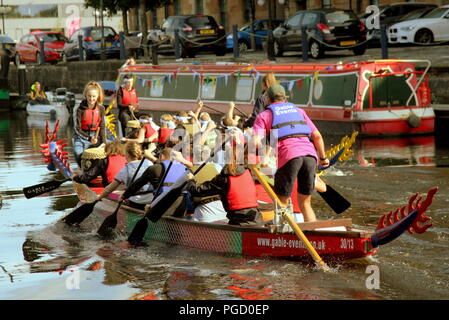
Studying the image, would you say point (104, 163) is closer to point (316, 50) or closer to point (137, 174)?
point (137, 174)

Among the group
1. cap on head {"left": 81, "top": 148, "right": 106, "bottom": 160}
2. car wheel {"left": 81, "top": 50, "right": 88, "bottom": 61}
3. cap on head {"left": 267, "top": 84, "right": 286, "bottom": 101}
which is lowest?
cap on head {"left": 81, "top": 148, "right": 106, "bottom": 160}

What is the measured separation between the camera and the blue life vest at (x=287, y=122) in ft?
32.7

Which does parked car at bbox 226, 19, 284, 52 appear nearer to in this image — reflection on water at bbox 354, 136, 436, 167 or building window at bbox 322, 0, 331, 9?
building window at bbox 322, 0, 331, 9

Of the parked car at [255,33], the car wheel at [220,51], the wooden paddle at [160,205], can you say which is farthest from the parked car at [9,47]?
the wooden paddle at [160,205]

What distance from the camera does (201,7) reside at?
182 ft

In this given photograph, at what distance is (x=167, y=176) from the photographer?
449 inches

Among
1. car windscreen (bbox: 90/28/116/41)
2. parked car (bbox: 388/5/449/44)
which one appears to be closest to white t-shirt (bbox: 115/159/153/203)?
parked car (bbox: 388/5/449/44)

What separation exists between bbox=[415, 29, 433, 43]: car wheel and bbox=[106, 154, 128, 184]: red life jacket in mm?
18649

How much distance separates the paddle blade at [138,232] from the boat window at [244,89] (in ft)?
44.7

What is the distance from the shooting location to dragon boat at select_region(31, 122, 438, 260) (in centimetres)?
910

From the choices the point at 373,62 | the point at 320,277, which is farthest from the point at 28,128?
the point at 320,277

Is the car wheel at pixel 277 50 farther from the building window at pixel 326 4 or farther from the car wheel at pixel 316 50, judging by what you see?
the building window at pixel 326 4
